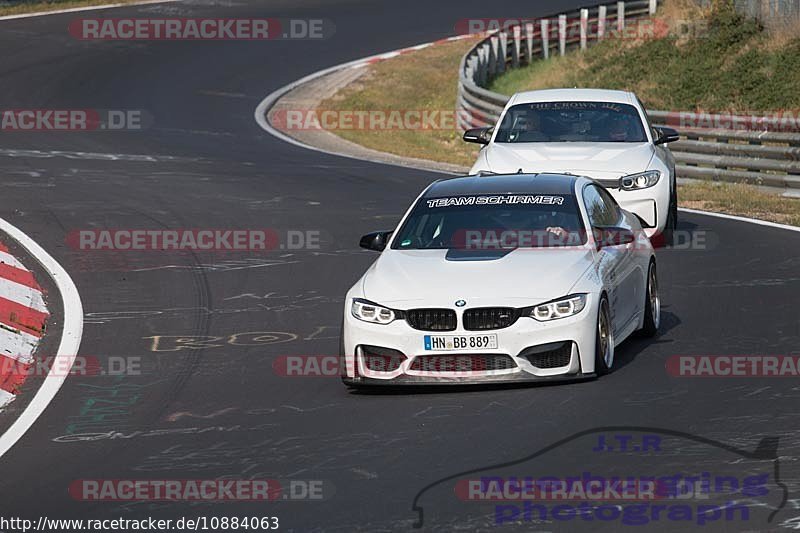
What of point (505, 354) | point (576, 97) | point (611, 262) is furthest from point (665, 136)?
point (505, 354)

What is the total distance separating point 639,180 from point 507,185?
15.6 feet

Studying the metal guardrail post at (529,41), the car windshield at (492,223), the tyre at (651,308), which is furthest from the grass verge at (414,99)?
the car windshield at (492,223)

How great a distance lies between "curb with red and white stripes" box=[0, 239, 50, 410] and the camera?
1112 cm

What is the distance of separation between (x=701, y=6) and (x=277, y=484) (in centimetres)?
3049

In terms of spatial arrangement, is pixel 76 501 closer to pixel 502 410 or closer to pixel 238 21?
pixel 502 410

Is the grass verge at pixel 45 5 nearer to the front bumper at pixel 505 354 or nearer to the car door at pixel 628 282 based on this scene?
the car door at pixel 628 282

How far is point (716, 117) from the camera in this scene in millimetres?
22969

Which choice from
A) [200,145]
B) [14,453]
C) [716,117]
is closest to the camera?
[14,453]

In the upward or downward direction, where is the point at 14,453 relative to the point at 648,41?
downward

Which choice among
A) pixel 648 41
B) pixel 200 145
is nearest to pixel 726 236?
pixel 200 145

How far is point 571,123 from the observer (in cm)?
1716

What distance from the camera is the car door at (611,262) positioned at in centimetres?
1067

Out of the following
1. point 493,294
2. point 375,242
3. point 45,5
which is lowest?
point 493,294

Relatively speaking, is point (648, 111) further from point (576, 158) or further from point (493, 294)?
point (493, 294)
